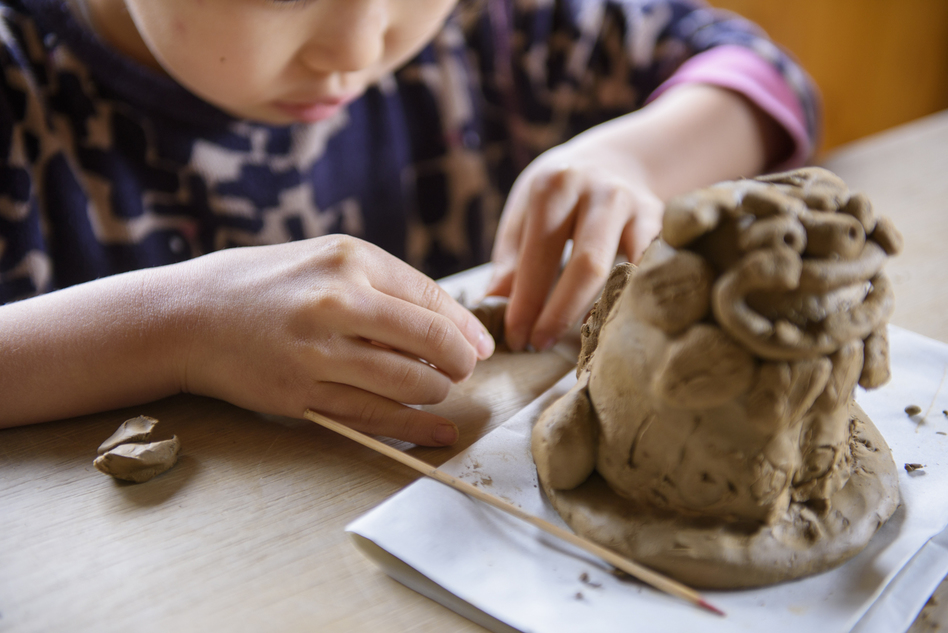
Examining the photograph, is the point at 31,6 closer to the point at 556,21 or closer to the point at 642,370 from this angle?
the point at 556,21

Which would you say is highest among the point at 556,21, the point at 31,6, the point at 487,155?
the point at 31,6

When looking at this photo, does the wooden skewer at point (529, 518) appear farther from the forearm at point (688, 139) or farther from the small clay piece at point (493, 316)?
the forearm at point (688, 139)

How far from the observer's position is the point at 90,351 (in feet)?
2.12

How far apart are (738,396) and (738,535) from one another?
11 cm

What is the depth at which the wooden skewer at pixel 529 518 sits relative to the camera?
47 centimetres

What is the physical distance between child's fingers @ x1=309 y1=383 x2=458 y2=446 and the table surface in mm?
16

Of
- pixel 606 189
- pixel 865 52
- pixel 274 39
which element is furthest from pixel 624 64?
pixel 865 52

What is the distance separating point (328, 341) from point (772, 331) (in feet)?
1.23

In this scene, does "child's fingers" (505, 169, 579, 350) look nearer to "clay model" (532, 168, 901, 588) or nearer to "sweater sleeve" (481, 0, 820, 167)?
"clay model" (532, 168, 901, 588)

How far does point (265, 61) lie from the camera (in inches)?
30.5

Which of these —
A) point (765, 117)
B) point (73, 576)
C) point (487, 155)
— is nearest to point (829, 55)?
point (765, 117)

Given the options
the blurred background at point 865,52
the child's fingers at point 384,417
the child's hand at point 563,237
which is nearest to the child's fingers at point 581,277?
the child's hand at point 563,237

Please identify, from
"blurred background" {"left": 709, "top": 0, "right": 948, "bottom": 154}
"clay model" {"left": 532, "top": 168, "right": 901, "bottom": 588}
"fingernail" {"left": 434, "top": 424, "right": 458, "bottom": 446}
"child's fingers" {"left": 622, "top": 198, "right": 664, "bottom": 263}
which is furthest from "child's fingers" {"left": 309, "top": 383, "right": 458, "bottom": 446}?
"blurred background" {"left": 709, "top": 0, "right": 948, "bottom": 154}

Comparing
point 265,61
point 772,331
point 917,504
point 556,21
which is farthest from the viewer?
point 556,21
